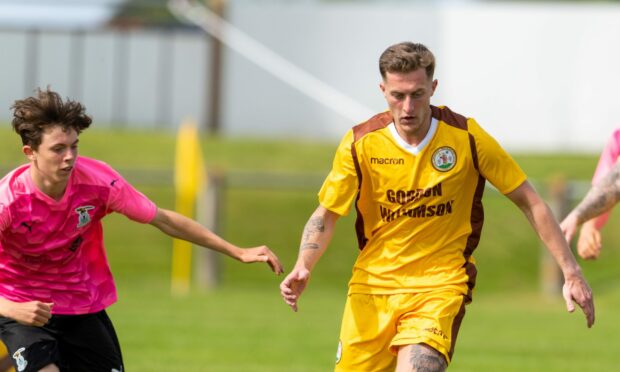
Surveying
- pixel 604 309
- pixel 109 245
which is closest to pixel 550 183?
pixel 604 309

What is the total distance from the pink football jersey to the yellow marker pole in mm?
9987

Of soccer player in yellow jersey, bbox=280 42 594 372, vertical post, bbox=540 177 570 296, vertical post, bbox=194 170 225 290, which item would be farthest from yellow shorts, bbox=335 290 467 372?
vertical post, bbox=194 170 225 290

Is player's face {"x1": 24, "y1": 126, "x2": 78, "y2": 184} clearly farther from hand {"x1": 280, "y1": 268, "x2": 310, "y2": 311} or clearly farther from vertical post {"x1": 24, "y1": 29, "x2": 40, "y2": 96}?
vertical post {"x1": 24, "y1": 29, "x2": 40, "y2": 96}

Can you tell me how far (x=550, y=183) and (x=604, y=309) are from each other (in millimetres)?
2176

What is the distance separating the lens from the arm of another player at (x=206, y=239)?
7.25 m

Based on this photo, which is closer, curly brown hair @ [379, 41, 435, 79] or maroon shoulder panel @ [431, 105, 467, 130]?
curly brown hair @ [379, 41, 435, 79]

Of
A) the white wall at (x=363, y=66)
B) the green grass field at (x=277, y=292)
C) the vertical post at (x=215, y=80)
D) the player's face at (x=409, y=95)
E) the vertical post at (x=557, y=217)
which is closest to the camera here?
the player's face at (x=409, y=95)

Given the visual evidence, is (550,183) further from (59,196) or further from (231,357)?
(59,196)

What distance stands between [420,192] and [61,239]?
1.93 metres

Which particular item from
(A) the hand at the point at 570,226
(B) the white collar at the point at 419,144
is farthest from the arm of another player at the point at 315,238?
(A) the hand at the point at 570,226

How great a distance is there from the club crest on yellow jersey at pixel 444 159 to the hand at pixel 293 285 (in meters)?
0.91

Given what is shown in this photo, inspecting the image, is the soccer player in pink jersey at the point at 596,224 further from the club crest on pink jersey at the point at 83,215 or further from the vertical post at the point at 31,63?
the vertical post at the point at 31,63

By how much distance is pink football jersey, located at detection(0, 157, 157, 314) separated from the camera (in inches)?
279

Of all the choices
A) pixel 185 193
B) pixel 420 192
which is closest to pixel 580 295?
pixel 420 192
